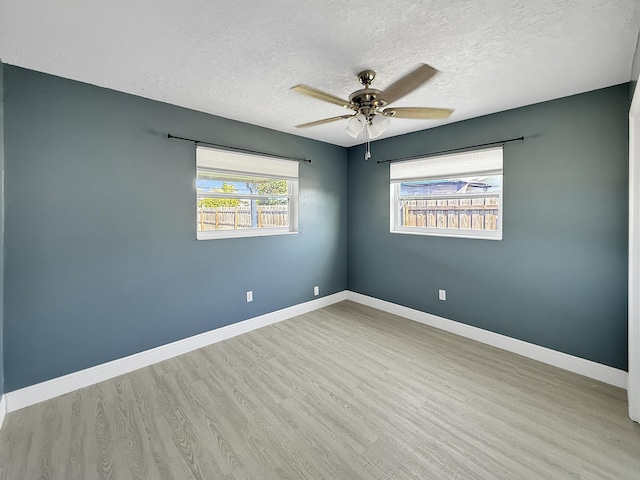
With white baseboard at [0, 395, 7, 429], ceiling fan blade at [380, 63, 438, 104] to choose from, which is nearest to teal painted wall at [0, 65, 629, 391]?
white baseboard at [0, 395, 7, 429]

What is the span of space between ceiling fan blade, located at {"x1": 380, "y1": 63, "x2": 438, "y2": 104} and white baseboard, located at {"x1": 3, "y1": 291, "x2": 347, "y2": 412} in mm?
2754

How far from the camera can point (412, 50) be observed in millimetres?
1835

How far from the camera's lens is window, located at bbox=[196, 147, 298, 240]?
3062 millimetres

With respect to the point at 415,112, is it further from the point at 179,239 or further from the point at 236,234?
the point at 179,239

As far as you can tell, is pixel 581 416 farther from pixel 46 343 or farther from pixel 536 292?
pixel 46 343

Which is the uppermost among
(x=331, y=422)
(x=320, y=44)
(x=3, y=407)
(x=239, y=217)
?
(x=320, y=44)

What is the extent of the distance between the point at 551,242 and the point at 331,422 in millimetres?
2484

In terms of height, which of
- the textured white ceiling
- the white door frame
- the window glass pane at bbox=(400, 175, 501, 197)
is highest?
the textured white ceiling

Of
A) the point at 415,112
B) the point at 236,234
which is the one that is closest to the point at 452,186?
the point at 415,112

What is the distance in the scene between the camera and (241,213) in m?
3.39

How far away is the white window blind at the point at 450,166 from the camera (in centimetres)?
Result: 303

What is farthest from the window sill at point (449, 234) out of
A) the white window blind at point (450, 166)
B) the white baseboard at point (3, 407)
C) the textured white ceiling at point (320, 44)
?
the white baseboard at point (3, 407)

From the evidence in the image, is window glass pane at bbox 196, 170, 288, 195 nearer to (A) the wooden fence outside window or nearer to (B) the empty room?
(B) the empty room

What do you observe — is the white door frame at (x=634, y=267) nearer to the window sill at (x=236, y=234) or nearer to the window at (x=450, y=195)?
the window at (x=450, y=195)
